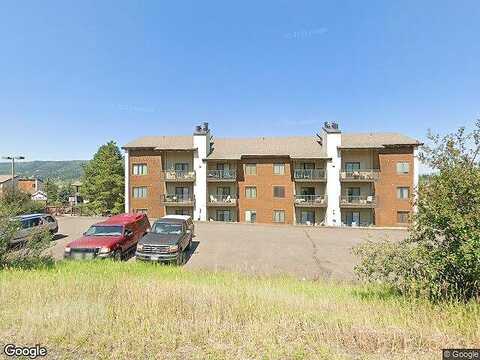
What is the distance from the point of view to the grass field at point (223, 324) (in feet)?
12.2

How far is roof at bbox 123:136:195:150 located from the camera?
113 ft

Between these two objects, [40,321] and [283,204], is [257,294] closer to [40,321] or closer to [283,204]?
[40,321]

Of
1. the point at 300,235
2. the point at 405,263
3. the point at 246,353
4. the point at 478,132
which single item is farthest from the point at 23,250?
the point at 300,235

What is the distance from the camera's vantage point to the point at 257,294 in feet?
20.8

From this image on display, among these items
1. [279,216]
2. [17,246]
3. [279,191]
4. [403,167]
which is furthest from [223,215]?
[17,246]

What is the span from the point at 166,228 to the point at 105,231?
3.32m

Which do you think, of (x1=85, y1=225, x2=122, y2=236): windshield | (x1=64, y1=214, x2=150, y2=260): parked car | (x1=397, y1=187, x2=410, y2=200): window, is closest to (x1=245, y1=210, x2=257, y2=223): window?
(x1=397, y1=187, x2=410, y2=200): window

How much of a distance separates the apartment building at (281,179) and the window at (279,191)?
5.0 inches

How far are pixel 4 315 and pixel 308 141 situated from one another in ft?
116

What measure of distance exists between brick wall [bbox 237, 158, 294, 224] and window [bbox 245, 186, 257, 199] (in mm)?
365

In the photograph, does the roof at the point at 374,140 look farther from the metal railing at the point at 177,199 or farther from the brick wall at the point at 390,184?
the metal railing at the point at 177,199

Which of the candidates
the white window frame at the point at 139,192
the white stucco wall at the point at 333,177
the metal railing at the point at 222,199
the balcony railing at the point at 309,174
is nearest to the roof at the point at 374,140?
the white stucco wall at the point at 333,177

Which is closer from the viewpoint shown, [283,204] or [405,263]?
[405,263]

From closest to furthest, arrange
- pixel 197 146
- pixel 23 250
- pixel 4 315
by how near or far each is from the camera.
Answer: pixel 4 315 → pixel 23 250 → pixel 197 146
